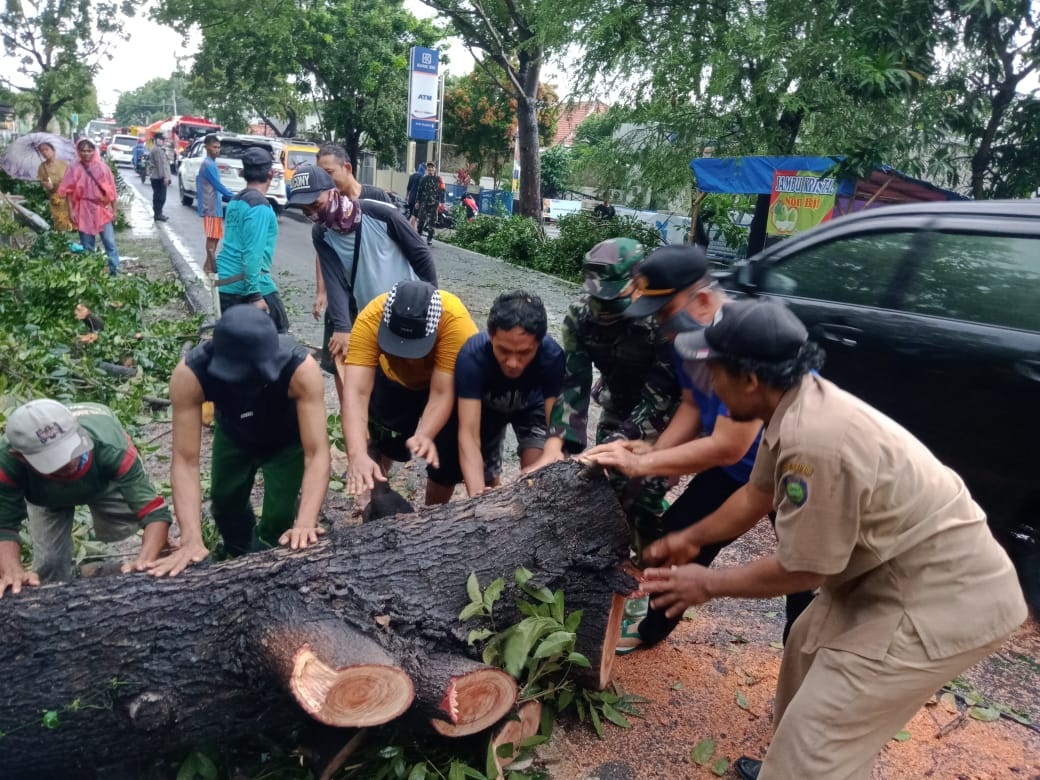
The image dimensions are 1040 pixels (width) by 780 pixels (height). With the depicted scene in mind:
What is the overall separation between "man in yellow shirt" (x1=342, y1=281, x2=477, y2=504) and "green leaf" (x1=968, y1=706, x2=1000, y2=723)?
213 centimetres

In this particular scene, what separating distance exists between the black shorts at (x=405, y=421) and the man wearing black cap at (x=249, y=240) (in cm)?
169

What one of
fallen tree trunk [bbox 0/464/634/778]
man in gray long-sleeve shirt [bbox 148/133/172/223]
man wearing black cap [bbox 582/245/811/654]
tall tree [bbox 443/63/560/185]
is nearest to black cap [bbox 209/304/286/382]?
fallen tree trunk [bbox 0/464/634/778]

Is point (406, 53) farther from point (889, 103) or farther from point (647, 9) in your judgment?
point (889, 103)

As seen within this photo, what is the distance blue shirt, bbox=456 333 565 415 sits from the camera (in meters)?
3.06

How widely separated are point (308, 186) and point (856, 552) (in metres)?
3.25

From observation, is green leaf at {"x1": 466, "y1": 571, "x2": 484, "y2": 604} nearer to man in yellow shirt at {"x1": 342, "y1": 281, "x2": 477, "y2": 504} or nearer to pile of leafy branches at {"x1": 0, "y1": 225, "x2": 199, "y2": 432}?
man in yellow shirt at {"x1": 342, "y1": 281, "x2": 477, "y2": 504}

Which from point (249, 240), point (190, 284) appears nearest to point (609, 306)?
point (249, 240)

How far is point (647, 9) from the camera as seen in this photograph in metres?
10.9

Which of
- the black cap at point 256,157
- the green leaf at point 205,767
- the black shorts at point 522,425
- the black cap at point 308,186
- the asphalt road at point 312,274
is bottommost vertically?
the asphalt road at point 312,274

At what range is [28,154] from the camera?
984 centimetres

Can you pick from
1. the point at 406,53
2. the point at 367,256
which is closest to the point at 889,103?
the point at 367,256

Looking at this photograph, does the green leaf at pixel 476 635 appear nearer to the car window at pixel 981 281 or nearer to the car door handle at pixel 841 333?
the car door handle at pixel 841 333

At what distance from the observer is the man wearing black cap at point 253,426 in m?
2.72

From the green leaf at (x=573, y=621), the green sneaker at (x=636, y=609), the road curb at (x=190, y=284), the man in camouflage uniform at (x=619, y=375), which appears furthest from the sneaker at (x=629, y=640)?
the road curb at (x=190, y=284)
